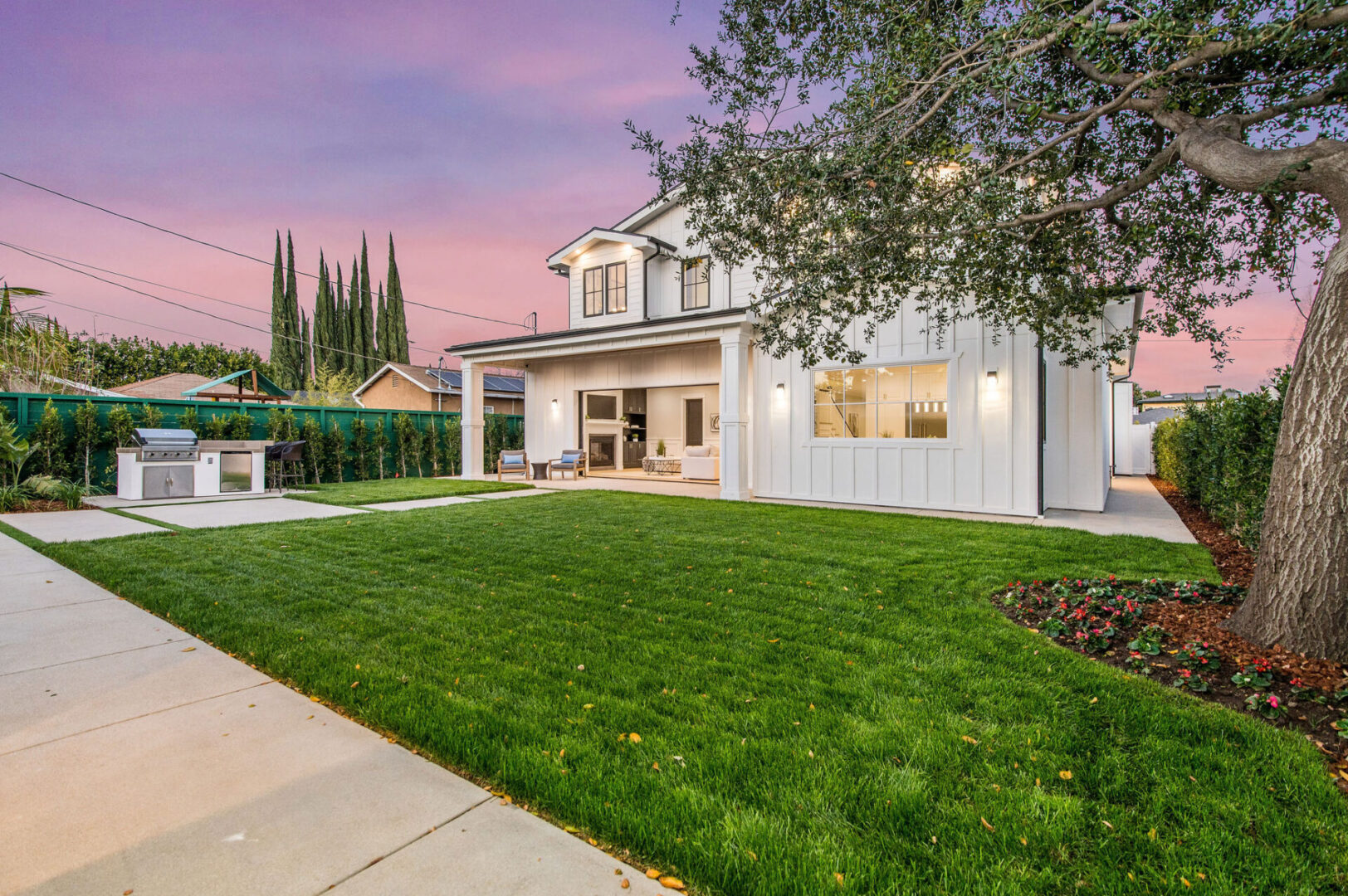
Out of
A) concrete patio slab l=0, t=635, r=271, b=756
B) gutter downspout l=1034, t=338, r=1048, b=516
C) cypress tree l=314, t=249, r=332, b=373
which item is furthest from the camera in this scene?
cypress tree l=314, t=249, r=332, b=373

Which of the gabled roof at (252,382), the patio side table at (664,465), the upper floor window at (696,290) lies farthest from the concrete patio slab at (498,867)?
the patio side table at (664,465)

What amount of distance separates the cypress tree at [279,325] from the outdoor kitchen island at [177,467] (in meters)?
26.7

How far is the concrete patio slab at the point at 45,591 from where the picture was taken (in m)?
3.88

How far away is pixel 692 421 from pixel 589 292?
6195 millimetres

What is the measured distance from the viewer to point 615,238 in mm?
13430

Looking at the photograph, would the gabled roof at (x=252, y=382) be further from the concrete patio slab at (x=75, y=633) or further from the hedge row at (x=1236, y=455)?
the hedge row at (x=1236, y=455)

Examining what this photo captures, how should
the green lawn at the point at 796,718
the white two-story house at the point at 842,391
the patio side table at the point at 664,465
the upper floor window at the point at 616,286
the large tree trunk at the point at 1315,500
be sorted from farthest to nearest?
the patio side table at the point at 664,465
the upper floor window at the point at 616,286
the white two-story house at the point at 842,391
the large tree trunk at the point at 1315,500
the green lawn at the point at 796,718

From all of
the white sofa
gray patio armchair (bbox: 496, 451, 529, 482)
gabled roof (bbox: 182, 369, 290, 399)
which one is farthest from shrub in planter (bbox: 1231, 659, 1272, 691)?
gabled roof (bbox: 182, 369, 290, 399)

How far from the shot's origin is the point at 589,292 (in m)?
14.3

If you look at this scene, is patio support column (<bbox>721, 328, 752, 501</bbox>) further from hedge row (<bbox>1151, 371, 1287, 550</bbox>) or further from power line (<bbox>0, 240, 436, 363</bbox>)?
power line (<bbox>0, 240, 436, 363</bbox>)

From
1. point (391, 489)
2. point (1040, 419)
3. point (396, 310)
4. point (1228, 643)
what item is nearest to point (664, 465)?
point (391, 489)

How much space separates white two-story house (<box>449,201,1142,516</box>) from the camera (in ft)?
27.8

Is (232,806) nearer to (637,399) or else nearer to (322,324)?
(637,399)

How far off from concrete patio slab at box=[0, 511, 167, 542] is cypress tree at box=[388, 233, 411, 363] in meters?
28.6
